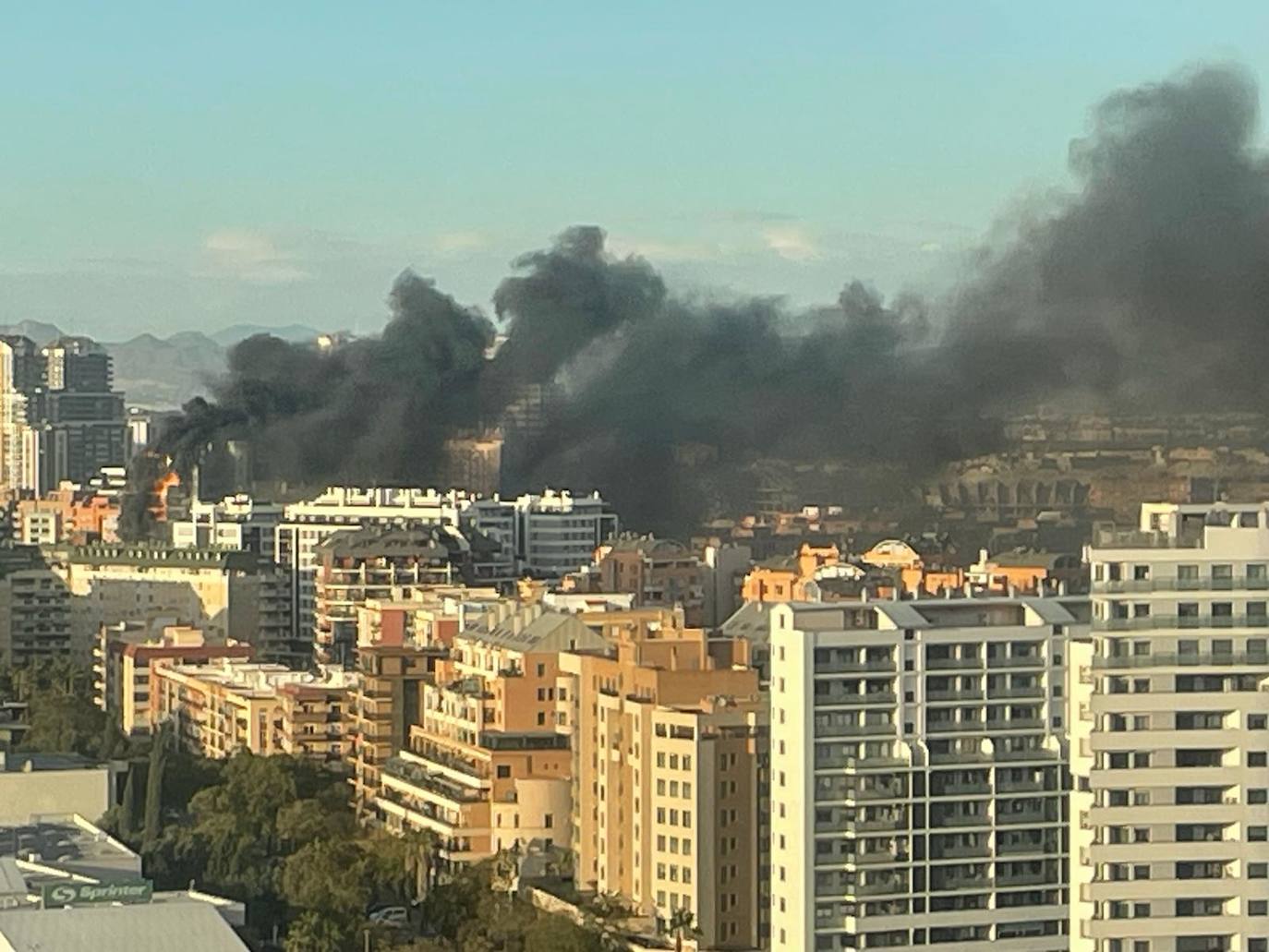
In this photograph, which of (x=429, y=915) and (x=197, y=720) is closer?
(x=429, y=915)

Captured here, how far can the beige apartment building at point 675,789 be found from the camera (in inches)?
499

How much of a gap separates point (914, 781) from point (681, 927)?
4.33 feet

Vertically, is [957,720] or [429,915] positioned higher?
[957,720]

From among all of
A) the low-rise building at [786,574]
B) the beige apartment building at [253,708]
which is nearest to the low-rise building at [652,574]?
→ the low-rise building at [786,574]

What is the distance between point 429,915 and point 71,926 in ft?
7.27

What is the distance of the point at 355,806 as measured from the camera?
1641cm

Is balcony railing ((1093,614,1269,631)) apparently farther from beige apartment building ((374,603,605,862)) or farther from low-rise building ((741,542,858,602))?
low-rise building ((741,542,858,602))

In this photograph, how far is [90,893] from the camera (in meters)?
12.2

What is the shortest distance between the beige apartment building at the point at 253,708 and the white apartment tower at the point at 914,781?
6.56 m

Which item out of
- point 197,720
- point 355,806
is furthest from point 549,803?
point 197,720

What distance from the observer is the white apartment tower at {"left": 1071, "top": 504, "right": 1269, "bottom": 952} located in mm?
10242

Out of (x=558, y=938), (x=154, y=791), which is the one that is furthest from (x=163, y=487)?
(x=558, y=938)

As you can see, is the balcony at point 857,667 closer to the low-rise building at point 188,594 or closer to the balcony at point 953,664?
the balcony at point 953,664

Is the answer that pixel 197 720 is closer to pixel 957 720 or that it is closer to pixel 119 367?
pixel 957 720
